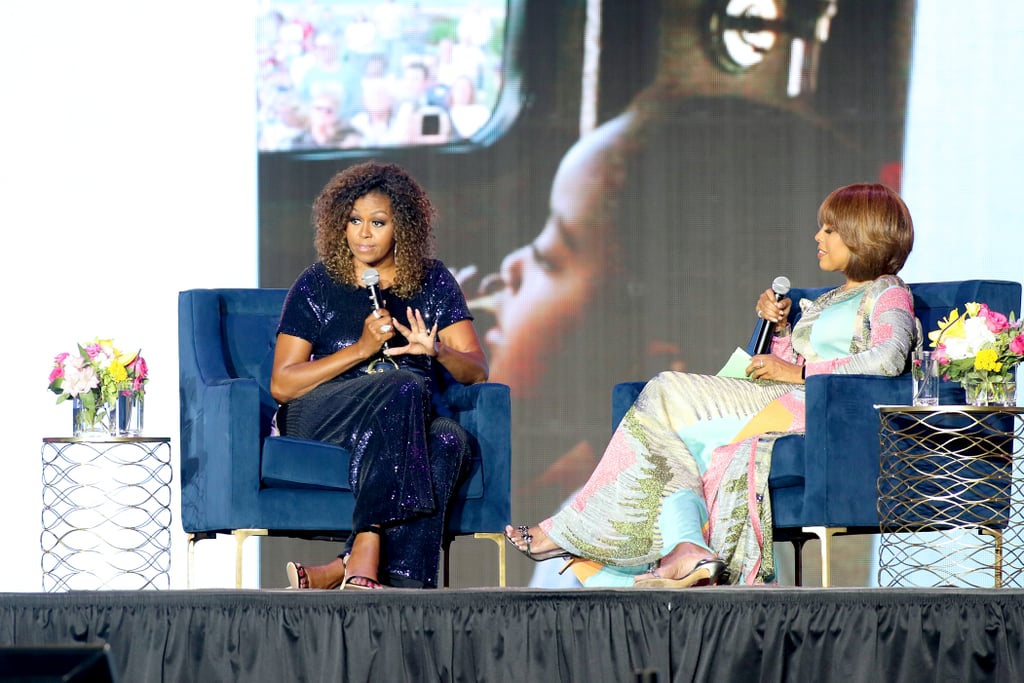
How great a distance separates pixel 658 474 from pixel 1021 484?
6.47 feet

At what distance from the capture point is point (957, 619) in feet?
7.86

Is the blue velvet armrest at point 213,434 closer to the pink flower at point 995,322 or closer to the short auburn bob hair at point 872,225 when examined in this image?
the short auburn bob hair at point 872,225

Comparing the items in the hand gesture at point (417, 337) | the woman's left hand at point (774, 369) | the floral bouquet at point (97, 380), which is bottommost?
the floral bouquet at point (97, 380)

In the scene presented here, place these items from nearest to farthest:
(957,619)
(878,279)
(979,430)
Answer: (957,619) → (979,430) → (878,279)

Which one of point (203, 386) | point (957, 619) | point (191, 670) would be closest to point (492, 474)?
point (203, 386)

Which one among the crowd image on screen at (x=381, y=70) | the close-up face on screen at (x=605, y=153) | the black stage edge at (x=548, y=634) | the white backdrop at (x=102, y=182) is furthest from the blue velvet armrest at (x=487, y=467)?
the white backdrop at (x=102, y=182)

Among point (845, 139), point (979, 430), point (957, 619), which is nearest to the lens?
point (957, 619)

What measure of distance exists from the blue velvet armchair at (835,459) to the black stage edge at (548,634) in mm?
694

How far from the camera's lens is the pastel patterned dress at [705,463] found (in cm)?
314

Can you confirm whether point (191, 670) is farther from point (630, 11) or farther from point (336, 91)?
point (630, 11)

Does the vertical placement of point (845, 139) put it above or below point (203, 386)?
above

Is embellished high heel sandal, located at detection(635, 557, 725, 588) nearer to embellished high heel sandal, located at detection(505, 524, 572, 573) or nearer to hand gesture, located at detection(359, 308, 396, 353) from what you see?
embellished high heel sandal, located at detection(505, 524, 572, 573)

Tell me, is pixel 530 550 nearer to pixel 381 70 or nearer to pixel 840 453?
pixel 840 453

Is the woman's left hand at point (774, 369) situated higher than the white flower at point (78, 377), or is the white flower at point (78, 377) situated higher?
the woman's left hand at point (774, 369)
